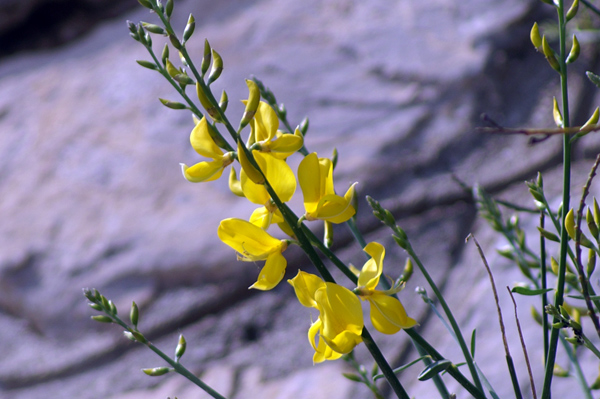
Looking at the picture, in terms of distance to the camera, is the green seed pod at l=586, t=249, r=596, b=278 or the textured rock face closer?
the green seed pod at l=586, t=249, r=596, b=278

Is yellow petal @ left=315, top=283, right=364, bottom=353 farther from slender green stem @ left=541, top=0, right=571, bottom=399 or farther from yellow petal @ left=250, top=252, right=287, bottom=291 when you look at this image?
slender green stem @ left=541, top=0, right=571, bottom=399

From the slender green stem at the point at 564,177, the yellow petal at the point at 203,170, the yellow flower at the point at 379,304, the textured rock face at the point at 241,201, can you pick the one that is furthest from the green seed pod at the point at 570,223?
the textured rock face at the point at 241,201

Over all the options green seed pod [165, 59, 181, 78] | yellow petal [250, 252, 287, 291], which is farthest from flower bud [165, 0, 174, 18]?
yellow petal [250, 252, 287, 291]

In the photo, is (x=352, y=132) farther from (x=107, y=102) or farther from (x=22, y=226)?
(x=22, y=226)

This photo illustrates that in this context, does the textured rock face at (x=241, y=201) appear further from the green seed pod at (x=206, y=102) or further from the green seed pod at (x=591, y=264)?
the green seed pod at (x=206, y=102)

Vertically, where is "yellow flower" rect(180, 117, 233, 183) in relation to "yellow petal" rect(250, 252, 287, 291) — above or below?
above

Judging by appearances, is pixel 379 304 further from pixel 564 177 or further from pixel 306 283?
pixel 564 177
